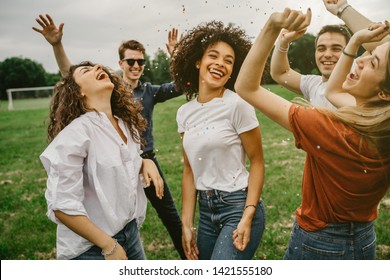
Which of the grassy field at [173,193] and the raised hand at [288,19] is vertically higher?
the raised hand at [288,19]

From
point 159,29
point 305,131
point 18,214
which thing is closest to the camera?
point 305,131

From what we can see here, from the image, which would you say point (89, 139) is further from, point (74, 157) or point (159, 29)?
point (159, 29)

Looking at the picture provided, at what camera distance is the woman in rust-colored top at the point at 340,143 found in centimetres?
117

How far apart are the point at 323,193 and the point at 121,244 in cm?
73

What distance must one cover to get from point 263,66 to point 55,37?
1046mm

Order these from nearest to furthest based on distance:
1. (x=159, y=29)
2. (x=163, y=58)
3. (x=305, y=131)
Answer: (x=305, y=131) < (x=159, y=29) < (x=163, y=58)

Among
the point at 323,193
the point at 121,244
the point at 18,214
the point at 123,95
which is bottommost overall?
the point at 18,214

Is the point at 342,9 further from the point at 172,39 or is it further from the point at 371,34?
the point at 172,39

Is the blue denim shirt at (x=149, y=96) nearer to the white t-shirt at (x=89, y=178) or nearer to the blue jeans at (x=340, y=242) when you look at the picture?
the white t-shirt at (x=89, y=178)

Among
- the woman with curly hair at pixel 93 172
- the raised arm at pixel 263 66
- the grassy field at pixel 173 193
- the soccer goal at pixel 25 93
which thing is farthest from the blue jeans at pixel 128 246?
the soccer goal at pixel 25 93

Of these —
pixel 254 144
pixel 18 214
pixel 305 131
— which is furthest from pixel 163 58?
pixel 18 214

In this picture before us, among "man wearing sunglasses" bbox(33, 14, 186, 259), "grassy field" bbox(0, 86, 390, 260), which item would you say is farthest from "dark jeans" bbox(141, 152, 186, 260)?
"grassy field" bbox(0, 86, 390, 260)

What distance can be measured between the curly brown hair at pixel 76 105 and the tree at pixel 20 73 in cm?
140

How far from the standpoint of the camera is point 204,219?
1634 mm
